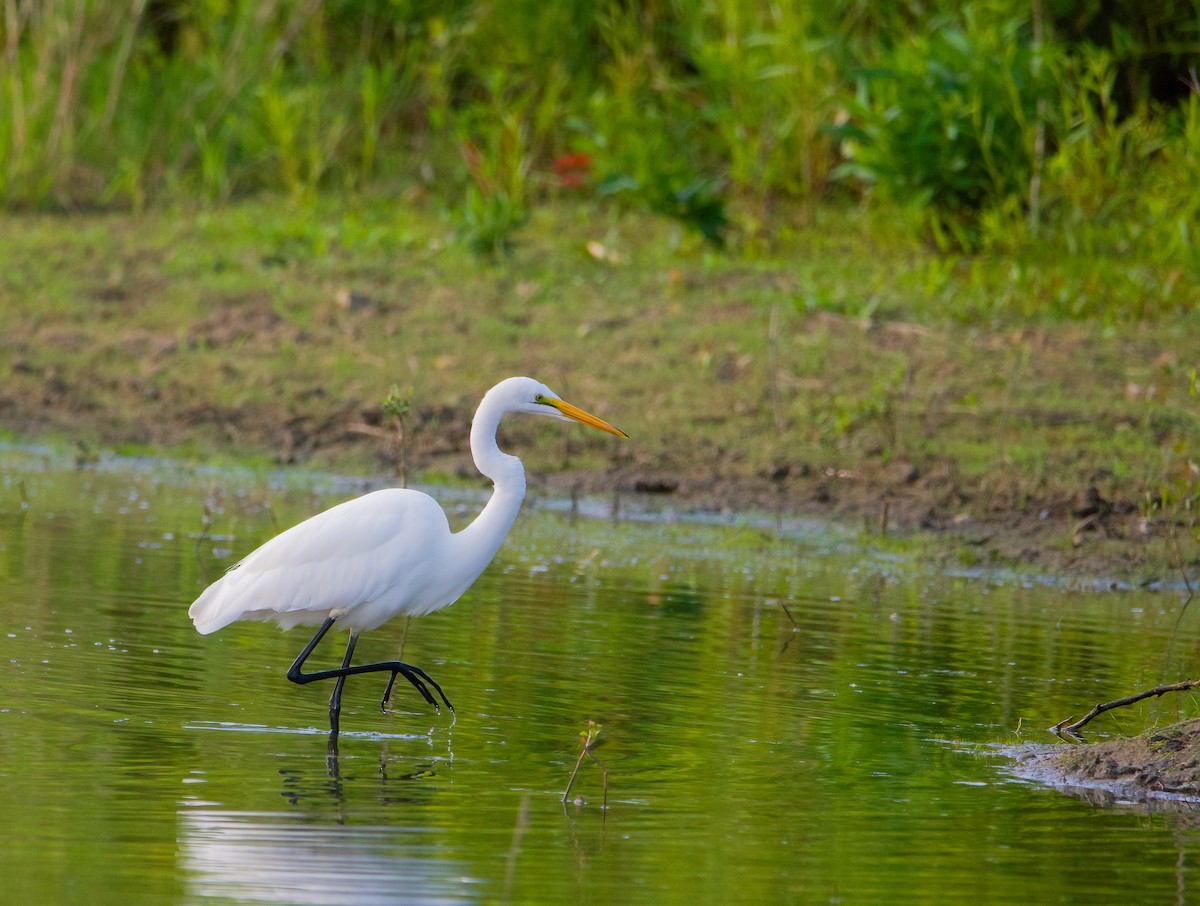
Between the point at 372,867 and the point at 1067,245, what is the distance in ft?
28.2

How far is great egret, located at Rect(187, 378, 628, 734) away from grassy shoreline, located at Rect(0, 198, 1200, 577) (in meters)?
3.48

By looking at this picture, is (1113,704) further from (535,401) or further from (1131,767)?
(535,401)

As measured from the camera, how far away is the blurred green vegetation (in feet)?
38.5

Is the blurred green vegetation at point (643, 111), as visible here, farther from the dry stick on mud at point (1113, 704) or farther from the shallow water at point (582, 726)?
the dry stick on mud at point (1113, 704)

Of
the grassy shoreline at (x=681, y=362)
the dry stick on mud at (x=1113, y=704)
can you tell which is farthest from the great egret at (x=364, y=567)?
the grassy shoreline at (x=681, y=362)

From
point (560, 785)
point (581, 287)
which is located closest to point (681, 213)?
point (581, 287)

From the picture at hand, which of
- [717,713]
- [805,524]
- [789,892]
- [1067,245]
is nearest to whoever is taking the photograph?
[789,892]

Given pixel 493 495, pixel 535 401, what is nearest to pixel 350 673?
pixel 493 495

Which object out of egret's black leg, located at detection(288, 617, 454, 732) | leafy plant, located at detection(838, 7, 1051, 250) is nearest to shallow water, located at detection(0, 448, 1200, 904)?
egret's black leg, located at detection(288, 617, 454, 732)

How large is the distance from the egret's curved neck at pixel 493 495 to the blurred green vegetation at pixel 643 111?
234 inches

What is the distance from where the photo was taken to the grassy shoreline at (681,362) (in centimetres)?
972

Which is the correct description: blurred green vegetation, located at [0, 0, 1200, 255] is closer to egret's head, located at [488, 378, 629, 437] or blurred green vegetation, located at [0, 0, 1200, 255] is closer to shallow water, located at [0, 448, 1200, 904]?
shallow water, located at [0, 448, 1200, 904]

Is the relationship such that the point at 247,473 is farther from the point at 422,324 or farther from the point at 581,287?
the point at 581,287

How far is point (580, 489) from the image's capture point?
33.1 feet
